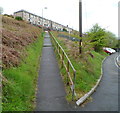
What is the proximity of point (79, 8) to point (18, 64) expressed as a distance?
6.06 m

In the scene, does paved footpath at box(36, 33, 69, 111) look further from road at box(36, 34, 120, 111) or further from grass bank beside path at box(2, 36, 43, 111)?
grass bank beside path at box(2, 36, 43, 111)

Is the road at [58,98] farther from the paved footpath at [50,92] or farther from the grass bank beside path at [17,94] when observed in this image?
the grass bank beside path at [17,94]

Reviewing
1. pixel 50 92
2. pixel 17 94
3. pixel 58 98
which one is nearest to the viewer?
pixel 17 94

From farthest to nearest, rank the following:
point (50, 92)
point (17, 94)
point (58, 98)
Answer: point (50, 92), point (58, 98), point (17, 94)

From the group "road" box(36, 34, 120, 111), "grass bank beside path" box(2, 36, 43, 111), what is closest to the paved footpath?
"road" box(36, 34, 120, 111)

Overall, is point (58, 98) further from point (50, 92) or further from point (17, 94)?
point (17, 94)

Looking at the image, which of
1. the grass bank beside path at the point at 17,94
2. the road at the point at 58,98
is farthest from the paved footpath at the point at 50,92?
the grass bank beside path at the point at 17,94

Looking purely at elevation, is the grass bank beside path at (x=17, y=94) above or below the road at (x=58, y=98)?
above

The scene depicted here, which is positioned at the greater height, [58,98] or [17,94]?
[17,94]

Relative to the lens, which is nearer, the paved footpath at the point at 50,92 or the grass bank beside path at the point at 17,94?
the grass bank beside path at the point at 17,94

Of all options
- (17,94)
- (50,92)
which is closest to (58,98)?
(50,92)

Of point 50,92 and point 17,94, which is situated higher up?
point 17,94

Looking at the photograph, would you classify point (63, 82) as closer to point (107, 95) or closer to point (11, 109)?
point (107, 95)

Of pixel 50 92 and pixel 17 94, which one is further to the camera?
pixel 50 92
